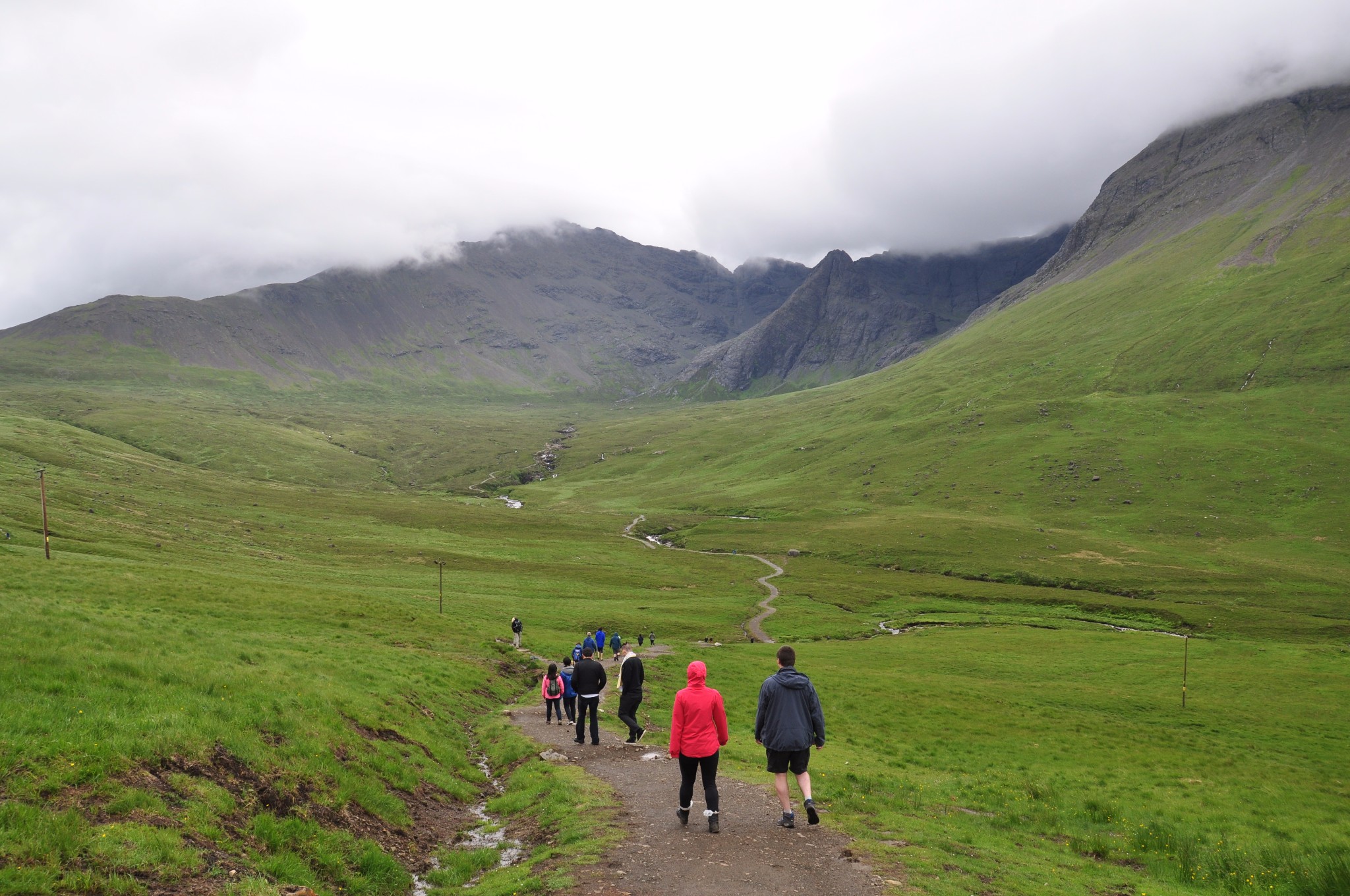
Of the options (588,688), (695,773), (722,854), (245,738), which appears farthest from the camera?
(588,688)

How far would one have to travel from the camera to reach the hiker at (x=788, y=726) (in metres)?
15.8

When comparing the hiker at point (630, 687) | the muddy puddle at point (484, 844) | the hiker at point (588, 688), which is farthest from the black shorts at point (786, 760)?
the hiker at point (588, 688)

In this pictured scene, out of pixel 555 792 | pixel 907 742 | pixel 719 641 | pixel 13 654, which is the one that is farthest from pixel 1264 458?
pixel 13 654

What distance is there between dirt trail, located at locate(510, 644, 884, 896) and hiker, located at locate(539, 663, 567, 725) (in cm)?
878

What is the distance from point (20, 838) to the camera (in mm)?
10625

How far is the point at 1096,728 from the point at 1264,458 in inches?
6794

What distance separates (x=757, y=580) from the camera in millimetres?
120750

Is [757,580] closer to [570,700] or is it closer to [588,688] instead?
[570,700]

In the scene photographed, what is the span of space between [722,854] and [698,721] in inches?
104

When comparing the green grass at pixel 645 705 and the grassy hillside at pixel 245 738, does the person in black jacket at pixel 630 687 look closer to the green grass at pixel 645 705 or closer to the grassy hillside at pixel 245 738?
the grassy hillside at pixel 245 738

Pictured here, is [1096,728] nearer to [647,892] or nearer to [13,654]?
[647,892]

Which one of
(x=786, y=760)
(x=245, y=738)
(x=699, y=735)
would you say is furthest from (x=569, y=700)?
(x=786, y=760)

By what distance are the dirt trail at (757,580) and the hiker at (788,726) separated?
6080cm

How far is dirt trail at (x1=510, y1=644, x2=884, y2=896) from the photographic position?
42.7 feet
